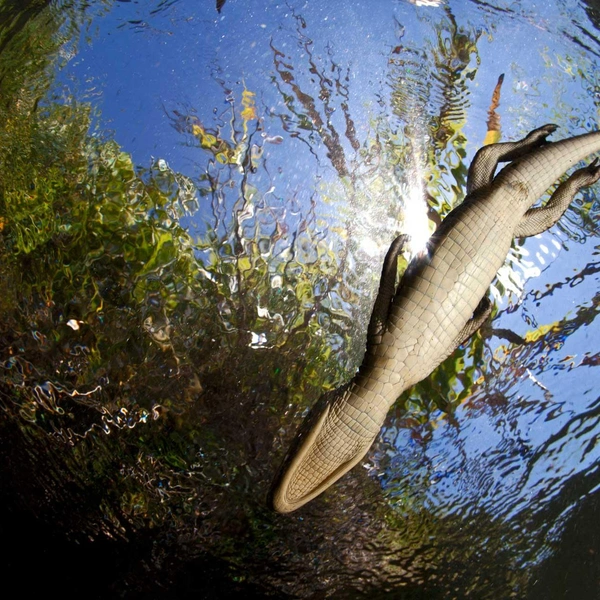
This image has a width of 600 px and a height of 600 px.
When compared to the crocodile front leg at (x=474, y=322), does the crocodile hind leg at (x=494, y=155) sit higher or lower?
higher

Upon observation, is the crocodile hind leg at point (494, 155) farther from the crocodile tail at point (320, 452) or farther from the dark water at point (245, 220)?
the crocodile tail at point (320, 452)

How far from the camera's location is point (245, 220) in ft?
2.55

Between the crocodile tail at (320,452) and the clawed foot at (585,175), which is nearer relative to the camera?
the crocodile tail at (320,452)

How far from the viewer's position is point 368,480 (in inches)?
36.5

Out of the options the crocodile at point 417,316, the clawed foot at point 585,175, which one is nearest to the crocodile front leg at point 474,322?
the crocodile at point 417,316

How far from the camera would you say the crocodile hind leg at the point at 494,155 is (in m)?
0.76

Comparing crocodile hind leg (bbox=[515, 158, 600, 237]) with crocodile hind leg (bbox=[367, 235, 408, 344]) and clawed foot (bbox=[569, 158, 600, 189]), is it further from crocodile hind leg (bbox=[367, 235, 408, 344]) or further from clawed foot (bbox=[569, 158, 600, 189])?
crocodile hind leg (bbox=[367, 235, 408, 344])

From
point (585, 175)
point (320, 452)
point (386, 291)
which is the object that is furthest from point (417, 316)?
point (585, 175)

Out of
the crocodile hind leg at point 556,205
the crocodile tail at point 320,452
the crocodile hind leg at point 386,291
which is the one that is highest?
the crocodile hind leg at point 386,291

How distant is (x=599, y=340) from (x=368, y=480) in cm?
55

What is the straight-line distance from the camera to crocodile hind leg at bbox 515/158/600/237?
2.54ft

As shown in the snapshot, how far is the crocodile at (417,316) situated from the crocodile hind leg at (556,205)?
0.08ft

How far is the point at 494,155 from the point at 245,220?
Answer: 1.37 feet

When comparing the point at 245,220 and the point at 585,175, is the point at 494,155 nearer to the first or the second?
the point at 585,175
